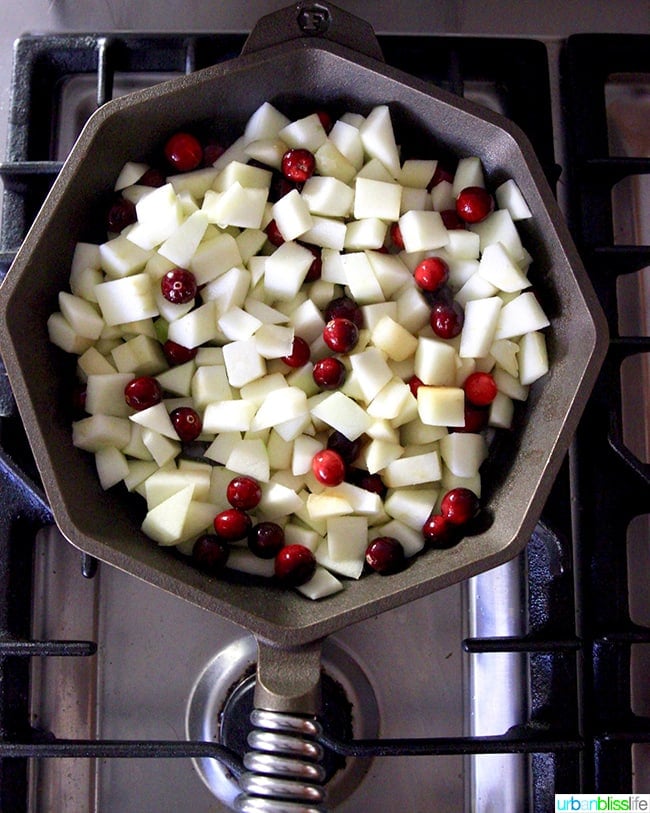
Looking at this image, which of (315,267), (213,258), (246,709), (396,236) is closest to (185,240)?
(213,258)

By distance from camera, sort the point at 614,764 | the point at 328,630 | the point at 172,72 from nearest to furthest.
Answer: the point at 328,630 → the point at 614,764 → the point at 172,72

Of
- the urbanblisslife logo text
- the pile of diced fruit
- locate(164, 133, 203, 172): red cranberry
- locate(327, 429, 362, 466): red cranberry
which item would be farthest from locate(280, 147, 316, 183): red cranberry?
the urbanblisslife logo text

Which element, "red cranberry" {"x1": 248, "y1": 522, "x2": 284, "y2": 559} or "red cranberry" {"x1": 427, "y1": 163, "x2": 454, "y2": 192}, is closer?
"red cranberry" {"x1": 248, "y1": 522, "x2": 284, "y2": 559}

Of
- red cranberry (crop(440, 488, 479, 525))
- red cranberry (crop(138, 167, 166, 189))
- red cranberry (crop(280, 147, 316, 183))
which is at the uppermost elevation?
red cranberry (crop(280, 147, 316, 183))

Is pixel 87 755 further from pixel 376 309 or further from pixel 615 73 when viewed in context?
pixel 615 73

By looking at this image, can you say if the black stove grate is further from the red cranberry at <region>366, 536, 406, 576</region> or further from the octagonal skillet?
the red cranberry at <region>366, 536, 406, 576</region>

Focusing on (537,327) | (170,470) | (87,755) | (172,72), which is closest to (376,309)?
(537,327)

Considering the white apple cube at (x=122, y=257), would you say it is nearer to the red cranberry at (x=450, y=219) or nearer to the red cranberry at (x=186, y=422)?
the red cranberry at (x=186, y=422)
